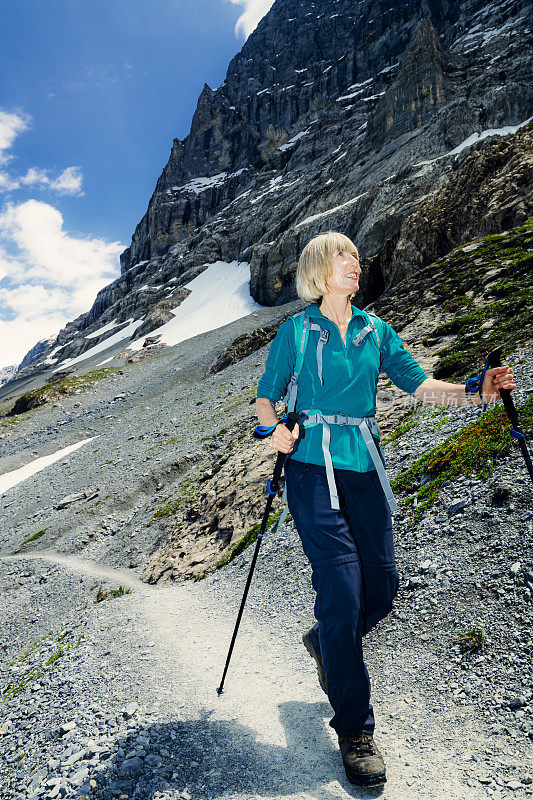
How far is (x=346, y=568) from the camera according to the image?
3.45m

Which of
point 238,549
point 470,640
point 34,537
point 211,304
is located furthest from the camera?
point 211,304

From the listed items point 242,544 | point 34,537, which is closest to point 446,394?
point 242,544

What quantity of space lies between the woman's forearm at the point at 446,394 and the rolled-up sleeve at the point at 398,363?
125 mm

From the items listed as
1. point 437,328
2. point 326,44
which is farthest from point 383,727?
point 326,44

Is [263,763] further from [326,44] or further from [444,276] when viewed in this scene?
[326,44]

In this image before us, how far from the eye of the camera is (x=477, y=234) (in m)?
27.6

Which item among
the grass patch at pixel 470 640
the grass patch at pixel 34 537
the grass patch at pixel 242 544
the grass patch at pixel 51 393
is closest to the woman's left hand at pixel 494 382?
the grass patch at pixel 470 640

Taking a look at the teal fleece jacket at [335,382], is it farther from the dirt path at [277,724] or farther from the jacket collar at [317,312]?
the dirt path at [277,724]

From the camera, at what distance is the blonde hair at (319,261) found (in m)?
4.11

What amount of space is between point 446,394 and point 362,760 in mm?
3064

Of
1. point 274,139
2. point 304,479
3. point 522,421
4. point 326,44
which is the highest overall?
point 326,44

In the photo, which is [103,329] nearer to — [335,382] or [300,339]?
[300,339]

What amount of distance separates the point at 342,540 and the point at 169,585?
31.7 ft

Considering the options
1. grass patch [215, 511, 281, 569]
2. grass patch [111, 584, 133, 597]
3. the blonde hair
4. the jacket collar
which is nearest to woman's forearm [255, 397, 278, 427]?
the jacket collar
